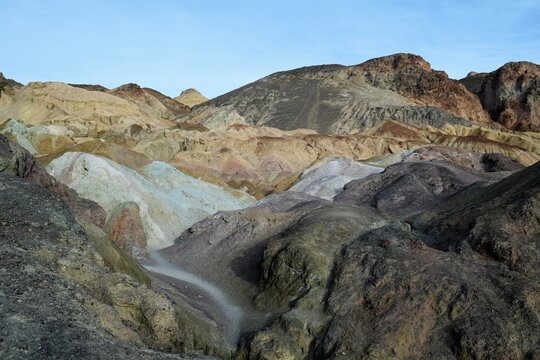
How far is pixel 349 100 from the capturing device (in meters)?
106

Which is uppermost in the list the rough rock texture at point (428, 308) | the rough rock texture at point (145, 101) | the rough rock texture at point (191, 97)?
the rough rock texture at point (191, 97)

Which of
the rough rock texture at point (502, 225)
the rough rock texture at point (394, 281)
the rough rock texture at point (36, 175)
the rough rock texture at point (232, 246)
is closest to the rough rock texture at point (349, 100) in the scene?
the rough rock texture at point (232, 246)

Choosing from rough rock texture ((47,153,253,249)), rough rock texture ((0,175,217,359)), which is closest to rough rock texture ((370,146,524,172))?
rough rock texture ((47,153,253,249))

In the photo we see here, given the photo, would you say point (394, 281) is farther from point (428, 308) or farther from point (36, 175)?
point (36, 175)

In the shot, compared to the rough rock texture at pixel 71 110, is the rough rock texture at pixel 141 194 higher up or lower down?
lower down

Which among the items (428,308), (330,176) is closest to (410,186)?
(330,176)

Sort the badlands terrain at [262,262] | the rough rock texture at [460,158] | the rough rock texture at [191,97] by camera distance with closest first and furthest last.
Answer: the badlands terrain at [262,262]
the rough rock texture at [460,158]
the rough rock texture at [191,97]

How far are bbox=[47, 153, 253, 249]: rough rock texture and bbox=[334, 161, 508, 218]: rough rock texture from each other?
30.8 ft

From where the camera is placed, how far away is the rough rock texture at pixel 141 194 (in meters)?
33.8

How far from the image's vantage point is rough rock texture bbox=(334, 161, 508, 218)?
116 feet

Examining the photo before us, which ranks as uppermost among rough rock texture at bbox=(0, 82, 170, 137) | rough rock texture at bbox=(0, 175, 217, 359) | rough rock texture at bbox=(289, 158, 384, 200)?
rough rock texture at bbox=(0, 82, 170, 137)

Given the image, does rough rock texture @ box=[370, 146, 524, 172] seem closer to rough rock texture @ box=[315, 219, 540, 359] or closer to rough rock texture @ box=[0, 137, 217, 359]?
rough rock texture @ box=[315, 219, 540, 359]

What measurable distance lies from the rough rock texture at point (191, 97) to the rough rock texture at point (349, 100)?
1676 inches

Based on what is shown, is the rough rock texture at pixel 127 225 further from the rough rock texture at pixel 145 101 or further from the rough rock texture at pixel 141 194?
the rough rock texture at pixel 145 101
